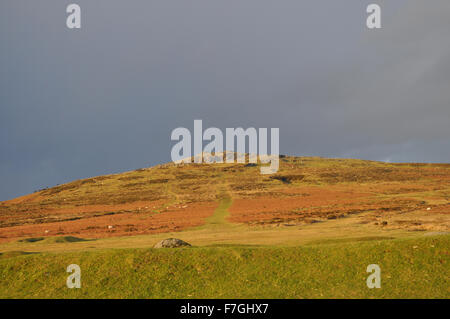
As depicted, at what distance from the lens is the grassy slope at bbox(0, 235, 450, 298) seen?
18.8 metres

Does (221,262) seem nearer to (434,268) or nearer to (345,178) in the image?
(434,268)

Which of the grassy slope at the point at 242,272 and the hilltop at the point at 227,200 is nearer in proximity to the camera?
the grassy slope at the point at 242,272

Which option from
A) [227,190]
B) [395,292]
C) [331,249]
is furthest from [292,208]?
[395,292]

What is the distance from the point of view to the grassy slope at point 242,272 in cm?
1878

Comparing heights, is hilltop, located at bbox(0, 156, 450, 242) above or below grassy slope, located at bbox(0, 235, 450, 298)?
below

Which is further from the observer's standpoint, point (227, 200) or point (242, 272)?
point (227, 200)

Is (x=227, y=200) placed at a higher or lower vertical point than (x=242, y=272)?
lower

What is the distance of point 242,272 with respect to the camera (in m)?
21.2

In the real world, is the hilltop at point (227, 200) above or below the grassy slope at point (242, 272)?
below

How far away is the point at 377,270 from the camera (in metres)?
20.7

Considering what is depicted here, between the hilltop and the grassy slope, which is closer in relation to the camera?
the grassy slope
